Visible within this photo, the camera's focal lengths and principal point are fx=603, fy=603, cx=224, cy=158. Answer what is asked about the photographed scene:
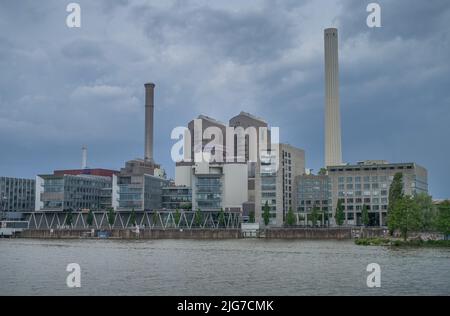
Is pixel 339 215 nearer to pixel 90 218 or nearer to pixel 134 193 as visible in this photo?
pixel 134 193

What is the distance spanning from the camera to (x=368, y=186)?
19538 cm

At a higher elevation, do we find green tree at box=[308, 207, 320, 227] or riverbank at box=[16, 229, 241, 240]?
green tree at box=[308, 207, 320, 227]

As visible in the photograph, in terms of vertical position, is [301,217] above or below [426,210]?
below

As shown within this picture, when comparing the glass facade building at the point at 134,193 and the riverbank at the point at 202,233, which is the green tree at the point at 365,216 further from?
the glass facade building at the point at 134,193

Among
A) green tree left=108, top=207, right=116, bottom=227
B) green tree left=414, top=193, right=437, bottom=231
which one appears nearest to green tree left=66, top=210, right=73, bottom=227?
green tree left=108, top=207, right=116, bottom=227

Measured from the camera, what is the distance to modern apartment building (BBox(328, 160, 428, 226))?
19200 centimetres

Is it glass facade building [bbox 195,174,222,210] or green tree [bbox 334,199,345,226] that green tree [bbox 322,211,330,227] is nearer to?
green tree [bbox 334,199,345,226]

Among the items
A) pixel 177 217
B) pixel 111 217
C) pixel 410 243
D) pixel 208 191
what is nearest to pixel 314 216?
pixel 208 191

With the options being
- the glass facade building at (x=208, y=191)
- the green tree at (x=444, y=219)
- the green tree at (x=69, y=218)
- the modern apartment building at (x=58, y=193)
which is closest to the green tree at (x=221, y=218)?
the glass facade building at (x=208, y=191)
